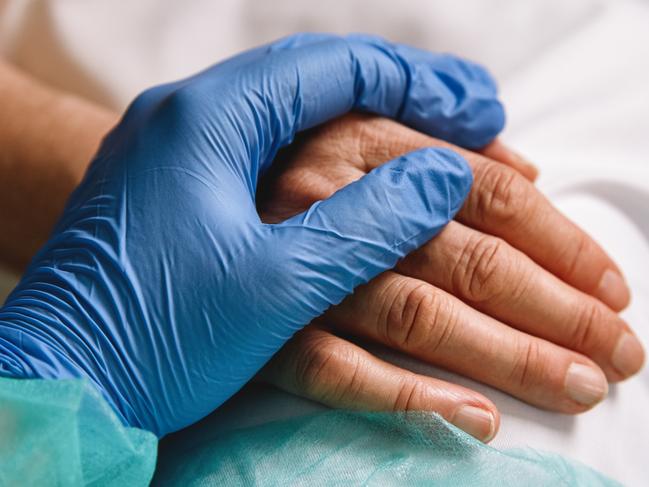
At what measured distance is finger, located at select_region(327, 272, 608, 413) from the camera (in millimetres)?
809

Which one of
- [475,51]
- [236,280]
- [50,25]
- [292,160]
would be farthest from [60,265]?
[475,51]

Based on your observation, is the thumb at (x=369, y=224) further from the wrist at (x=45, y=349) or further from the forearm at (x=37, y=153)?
the forearm at (x=37, y=153)

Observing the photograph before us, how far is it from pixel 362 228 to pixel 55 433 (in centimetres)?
35

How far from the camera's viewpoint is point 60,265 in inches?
31.1

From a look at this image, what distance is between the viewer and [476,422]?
754 millimetres

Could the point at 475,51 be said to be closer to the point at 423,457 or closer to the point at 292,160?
the point at 292,160

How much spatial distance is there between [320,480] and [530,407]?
0.85 ft

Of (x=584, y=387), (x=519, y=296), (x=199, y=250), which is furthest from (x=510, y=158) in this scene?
(x=199, y=250)

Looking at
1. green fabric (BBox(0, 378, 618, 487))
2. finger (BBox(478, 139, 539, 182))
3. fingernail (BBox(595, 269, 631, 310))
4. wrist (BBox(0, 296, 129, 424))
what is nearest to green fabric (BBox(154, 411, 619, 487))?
green fabric (BBox(0, 378, 618, 487))

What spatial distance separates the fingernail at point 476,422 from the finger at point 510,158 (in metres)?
0.40

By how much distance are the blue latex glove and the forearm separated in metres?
0.32

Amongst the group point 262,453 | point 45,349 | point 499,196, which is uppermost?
point 499,196

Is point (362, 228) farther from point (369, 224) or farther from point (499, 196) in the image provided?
point (499, 196)

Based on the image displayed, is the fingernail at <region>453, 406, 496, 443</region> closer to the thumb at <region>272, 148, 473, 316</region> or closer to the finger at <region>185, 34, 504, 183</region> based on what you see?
the thumb at <region>272, 148, 473, 316</region>
